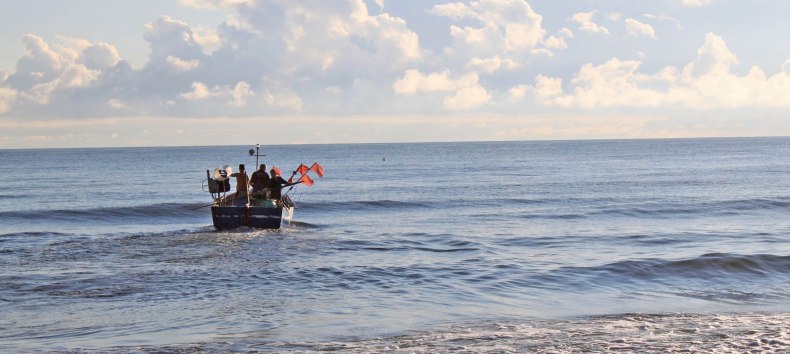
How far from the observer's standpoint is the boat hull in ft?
84.5

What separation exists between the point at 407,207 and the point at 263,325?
25.6m

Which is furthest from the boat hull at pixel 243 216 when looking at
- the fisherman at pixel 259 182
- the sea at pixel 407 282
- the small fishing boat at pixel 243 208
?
the fisherman at pixel 259 182

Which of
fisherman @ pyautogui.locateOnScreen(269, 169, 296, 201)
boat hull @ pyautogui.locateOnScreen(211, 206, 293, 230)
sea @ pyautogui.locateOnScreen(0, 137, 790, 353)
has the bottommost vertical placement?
sea @ pyautogui.locateOnScreen(0, 137, 790, 353)

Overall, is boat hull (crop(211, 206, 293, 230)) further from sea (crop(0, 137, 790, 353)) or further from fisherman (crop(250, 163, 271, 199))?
fisherman (crop(250, 163, 271, 199))

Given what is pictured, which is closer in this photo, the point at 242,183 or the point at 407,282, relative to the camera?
the point at 407,282

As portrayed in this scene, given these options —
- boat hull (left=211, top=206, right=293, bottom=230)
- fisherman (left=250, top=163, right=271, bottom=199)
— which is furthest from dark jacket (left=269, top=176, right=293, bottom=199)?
boat hull (left=211, top=206, right=293, bottom=230)

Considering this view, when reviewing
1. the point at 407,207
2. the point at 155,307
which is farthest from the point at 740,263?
the point at 407,207

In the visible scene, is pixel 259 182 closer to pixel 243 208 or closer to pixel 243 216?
pixel 243 208

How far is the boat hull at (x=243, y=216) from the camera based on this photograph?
25.8 m

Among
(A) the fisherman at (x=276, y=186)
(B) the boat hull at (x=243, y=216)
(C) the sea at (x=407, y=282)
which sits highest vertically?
(A) the fisherman at (x=276, y=186)

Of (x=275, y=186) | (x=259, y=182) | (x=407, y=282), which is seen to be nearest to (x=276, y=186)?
(x=275, y=186)

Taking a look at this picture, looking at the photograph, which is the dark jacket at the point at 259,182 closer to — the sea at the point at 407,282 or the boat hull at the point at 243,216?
the boat hull at the point at 243,216

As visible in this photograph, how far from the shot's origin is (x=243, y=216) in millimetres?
25828

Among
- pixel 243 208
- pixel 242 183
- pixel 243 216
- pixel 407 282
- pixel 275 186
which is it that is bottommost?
pixel 407 282
